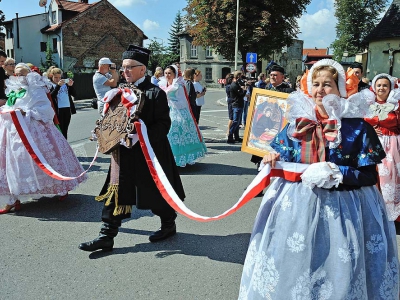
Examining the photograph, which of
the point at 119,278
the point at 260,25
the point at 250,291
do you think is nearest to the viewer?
the point at 250,291

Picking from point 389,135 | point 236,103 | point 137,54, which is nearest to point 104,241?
point 137,54

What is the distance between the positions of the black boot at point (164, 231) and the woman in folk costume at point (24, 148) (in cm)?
190

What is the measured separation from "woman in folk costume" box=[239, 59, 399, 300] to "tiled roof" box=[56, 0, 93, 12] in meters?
43.5

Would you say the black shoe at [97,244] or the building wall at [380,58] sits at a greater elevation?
the building wall at [380,58]

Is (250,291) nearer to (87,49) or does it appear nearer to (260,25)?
(260,25)

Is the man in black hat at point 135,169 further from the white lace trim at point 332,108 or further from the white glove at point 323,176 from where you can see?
the white glove at point 323,176

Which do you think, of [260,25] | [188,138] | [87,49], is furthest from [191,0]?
[188,138]

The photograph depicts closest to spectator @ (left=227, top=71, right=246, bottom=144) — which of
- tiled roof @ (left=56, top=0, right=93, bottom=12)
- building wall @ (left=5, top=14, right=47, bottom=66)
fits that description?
tiled roof @ (left=56, top=0, right=93, bottom=12)

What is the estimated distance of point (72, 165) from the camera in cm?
625

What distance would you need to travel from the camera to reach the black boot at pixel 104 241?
4.34 metres

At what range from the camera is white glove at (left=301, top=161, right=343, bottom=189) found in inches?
104

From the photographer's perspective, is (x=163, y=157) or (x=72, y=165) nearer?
(x=163, y=157)

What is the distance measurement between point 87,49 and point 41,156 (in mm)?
38817

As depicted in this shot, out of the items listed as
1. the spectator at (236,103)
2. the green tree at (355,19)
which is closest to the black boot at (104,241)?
the spectator at (236,103)
